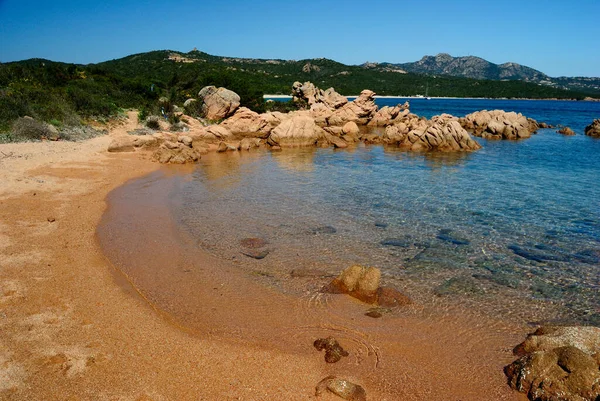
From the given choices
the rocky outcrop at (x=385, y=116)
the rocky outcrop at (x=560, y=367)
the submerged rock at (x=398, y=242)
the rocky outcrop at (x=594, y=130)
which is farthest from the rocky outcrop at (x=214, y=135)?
the rocky outcrop at (x=594, y=130)

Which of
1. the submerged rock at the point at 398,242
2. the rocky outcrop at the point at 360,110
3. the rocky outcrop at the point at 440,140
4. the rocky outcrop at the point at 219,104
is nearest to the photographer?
the submerged rock at the point at 398,242

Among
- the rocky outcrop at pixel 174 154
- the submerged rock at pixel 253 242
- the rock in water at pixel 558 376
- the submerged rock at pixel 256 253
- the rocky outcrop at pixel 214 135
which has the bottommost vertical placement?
the submerged rock at pixel 256 253

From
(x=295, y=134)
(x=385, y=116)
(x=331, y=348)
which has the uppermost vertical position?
(x=385, y=116)

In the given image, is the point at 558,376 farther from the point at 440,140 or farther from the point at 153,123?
the point at 153,123

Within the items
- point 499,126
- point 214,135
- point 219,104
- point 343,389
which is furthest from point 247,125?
point 343,389

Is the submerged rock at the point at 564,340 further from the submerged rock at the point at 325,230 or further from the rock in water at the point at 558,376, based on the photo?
the submerged rock at the point at 325,230

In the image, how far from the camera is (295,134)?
33.8 metres

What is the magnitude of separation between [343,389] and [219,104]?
38.3 meters

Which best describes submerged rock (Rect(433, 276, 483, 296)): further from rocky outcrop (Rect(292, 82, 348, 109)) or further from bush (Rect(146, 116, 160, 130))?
rocky outcrop (Rect(292, 82, 348, 109))

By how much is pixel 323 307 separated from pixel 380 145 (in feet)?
95.5

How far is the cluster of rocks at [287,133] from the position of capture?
92.4 feet

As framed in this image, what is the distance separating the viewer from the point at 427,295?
8.76 m

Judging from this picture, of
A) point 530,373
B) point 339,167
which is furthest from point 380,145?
point 530,373

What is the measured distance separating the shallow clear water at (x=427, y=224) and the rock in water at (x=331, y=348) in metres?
2.92
